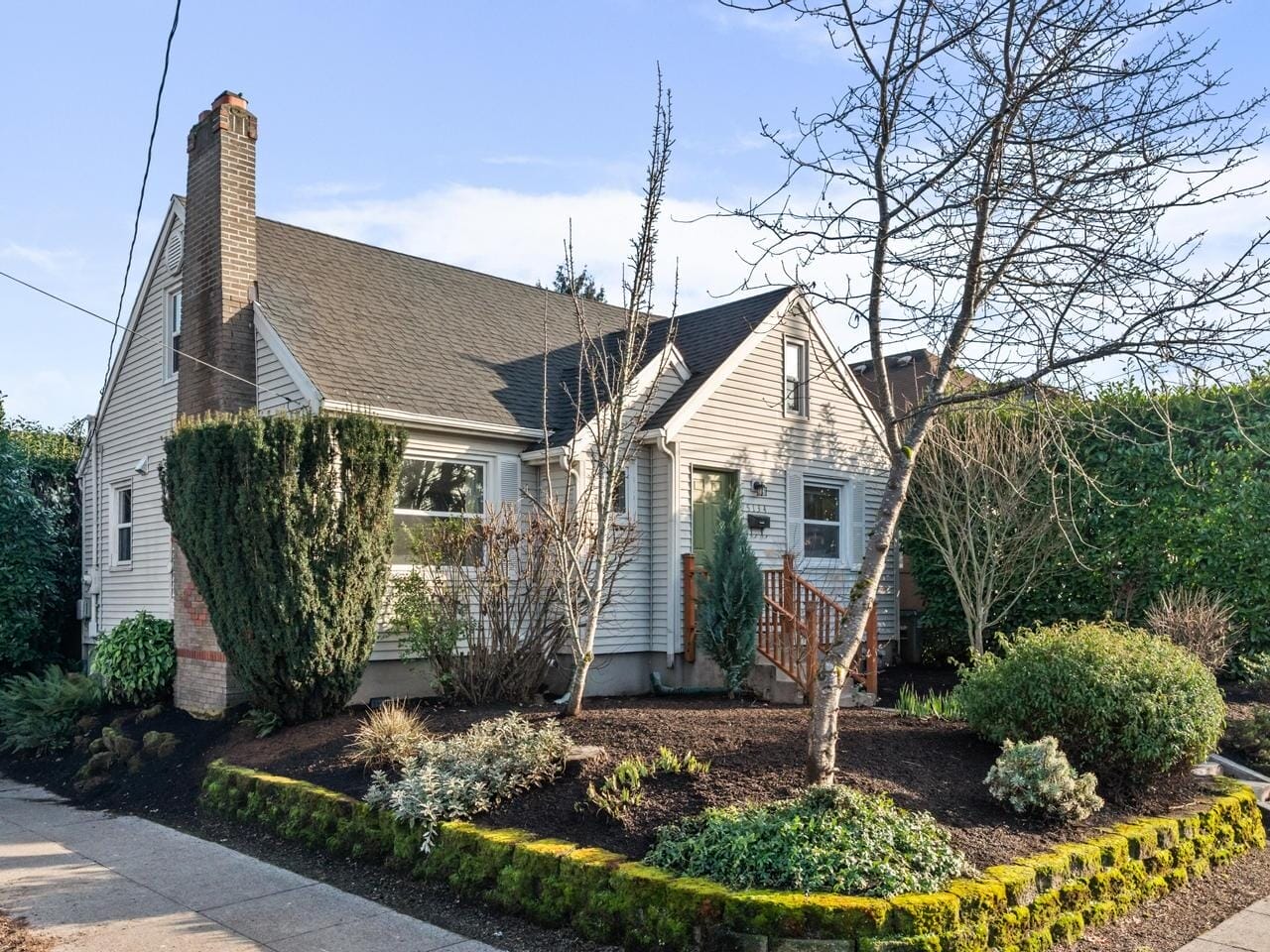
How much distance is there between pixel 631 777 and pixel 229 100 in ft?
31.2

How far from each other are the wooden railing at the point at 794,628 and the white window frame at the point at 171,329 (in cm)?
684

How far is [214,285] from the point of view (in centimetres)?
1158

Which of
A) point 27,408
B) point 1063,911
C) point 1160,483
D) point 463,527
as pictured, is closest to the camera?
point 1063,911

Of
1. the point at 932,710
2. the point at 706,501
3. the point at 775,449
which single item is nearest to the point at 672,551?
the point at 706,501

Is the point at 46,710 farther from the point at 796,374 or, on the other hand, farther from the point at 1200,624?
the point at 1200,624

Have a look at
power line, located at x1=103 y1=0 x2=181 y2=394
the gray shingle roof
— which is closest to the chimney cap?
power line, located at x1=103 y1=0 x2=181 y2=394

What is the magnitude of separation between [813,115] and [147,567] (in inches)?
399

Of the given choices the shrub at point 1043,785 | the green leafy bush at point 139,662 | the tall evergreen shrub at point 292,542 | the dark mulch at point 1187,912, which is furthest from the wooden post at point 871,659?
the green leafy bush at point 139,662

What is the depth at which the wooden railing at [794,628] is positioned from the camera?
10.8 meters

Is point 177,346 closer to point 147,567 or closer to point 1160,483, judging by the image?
point 147,567

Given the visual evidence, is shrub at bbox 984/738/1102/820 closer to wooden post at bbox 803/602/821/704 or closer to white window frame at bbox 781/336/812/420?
wooden post at bbox 803/602/821/704

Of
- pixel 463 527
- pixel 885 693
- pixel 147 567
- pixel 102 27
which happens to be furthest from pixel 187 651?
pixel 885 693

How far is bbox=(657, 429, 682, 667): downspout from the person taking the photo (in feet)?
39.4

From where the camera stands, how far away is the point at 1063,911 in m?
5.43
